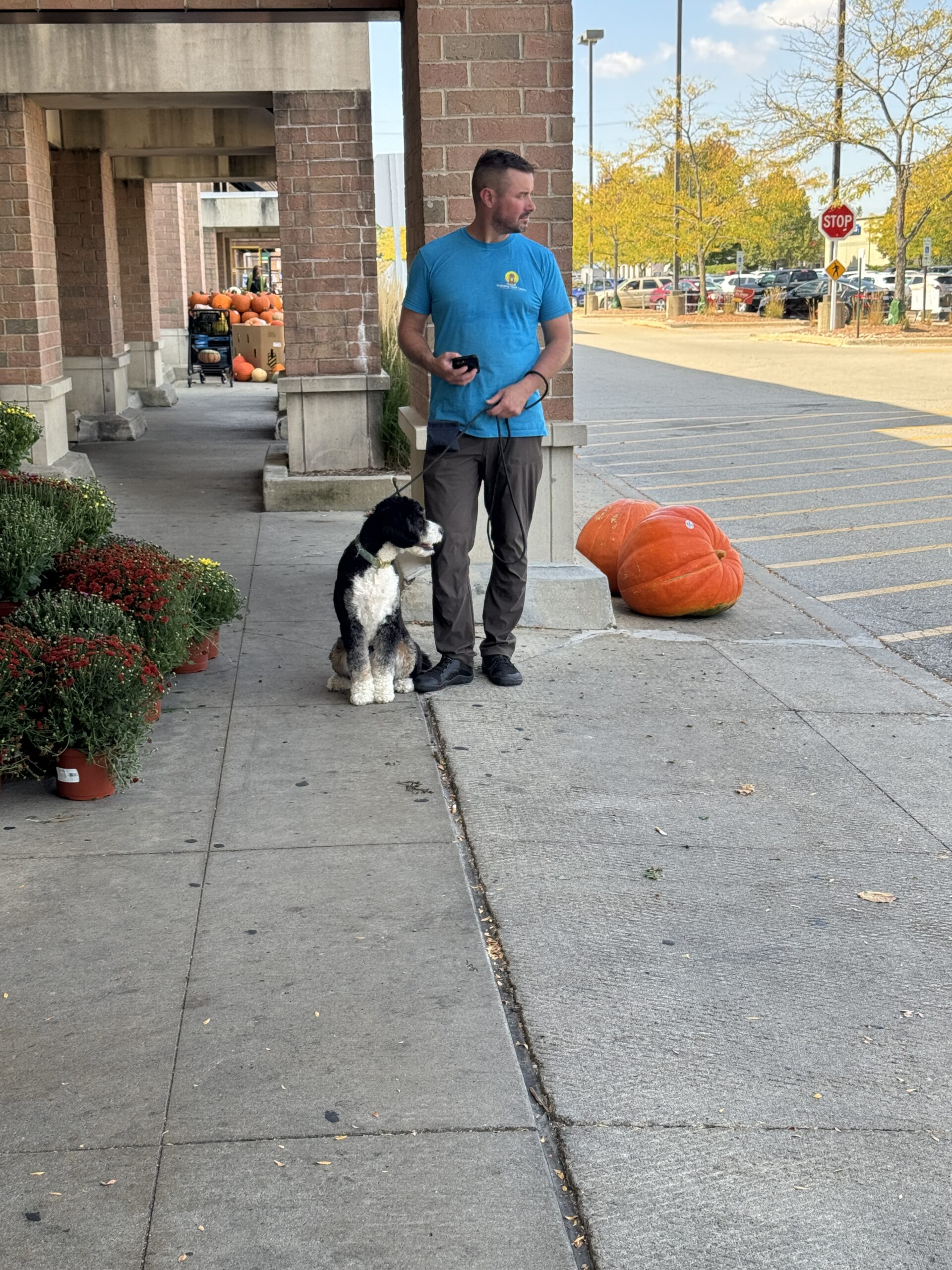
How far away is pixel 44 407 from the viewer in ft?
35.9

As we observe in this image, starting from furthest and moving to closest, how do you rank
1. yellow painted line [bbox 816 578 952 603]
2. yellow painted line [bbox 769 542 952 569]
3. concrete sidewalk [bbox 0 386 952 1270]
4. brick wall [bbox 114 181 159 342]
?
brick wall [bbox 114 181 159 342] < yellow painted line [bbox 769 542 952 569] < yellow painted line [bbox 816 578 952 603] < concrete sidewalk [bbox 0 386 952 1270]

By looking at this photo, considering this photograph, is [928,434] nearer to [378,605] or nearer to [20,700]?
[378,605]

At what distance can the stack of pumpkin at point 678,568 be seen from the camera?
294 inches

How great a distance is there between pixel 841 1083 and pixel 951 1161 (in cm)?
31

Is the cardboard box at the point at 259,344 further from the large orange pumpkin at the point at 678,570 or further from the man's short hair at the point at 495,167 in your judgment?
the man's short hair at the point at 495,167

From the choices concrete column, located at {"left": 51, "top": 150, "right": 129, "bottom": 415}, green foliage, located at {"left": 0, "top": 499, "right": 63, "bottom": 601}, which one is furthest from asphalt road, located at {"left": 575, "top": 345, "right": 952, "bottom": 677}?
concrete column, located at {"left": 51, "top": 150, "right": 129, "bottom": 415}

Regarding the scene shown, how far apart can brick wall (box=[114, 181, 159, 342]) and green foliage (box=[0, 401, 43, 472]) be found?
36.8 feet

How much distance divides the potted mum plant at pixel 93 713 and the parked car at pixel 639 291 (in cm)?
6926

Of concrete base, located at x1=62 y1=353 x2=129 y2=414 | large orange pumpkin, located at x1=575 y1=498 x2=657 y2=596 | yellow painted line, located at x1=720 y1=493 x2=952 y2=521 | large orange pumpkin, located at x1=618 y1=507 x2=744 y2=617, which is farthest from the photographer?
concrete base, located at x1=62 y1=353 x2=129 y2=414

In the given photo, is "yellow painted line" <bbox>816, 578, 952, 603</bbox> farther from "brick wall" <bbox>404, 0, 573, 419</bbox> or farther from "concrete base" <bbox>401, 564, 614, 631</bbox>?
"brick wall" <bbox>404, 0, 573, 419</bbox>

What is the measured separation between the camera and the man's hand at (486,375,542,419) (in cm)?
556

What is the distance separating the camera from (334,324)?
11.3 metres

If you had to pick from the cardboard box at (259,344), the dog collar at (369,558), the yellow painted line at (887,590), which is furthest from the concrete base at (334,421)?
the cardboard box at (259,344)

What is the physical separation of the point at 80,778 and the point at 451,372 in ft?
7.19
